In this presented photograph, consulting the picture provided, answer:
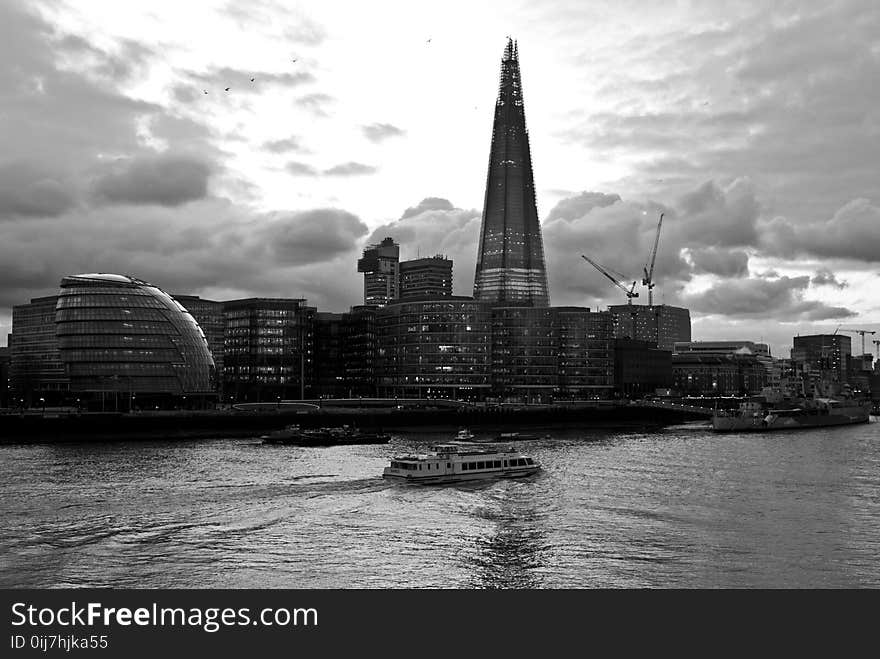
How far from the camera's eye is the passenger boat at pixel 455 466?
83438mm

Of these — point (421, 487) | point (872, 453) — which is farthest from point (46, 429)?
point (872, 453)

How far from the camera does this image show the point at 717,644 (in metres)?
28.5

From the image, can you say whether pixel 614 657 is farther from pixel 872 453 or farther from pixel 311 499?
pixel 872 453

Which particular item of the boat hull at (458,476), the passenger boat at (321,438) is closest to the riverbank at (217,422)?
the passenger boat at (321,438)

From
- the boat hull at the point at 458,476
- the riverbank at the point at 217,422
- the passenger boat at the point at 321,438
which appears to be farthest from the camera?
the riverbank at the point at 217,422

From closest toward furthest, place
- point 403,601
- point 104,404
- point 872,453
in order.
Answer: point 403,601
point 872,453
point 104,404

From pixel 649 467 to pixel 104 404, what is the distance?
13215 centimetres

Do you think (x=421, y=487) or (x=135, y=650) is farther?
(x=421, y=487)

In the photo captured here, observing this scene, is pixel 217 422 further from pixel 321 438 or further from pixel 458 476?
pixel 458 476

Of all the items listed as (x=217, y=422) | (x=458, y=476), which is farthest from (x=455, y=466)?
(x=217, y=422)

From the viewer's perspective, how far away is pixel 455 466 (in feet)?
282

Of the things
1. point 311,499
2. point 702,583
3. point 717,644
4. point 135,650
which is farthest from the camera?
point 311,499

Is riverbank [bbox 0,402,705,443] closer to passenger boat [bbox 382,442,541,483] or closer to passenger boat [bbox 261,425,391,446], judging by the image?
passenger boat [bbox 261,425,391,446]

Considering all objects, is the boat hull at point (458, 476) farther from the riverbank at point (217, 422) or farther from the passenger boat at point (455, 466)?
the riverbank at point (217, 422)
